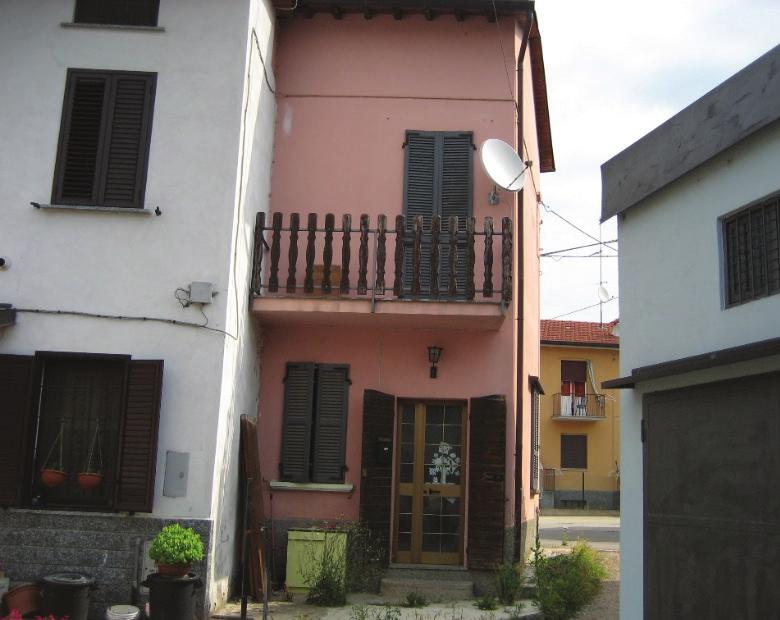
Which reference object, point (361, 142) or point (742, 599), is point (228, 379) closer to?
point (361, 142)

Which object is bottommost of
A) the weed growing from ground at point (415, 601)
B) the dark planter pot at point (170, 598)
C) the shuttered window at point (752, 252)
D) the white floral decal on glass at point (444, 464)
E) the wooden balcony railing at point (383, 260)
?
the weed growing from ground at point (415, 601)

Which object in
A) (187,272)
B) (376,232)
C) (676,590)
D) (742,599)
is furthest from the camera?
(376,232)

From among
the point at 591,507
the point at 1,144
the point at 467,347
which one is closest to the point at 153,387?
the point at 1,144

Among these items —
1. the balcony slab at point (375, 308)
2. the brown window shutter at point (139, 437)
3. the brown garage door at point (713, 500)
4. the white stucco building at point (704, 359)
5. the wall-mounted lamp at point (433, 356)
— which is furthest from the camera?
the wall-mounted lamp at point (433, 356)

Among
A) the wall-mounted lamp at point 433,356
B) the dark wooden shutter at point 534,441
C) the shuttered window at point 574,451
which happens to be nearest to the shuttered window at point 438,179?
the wall-mounted lamp at point 433,356

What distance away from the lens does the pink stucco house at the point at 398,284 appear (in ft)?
35.2

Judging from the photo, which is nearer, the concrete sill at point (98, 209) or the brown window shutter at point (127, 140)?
the concrete sill at point (98, 209)

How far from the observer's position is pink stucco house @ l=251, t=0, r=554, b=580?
10.7 m

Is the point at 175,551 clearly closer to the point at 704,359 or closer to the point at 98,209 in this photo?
the point at 98,209

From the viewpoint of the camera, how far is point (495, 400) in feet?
35.9

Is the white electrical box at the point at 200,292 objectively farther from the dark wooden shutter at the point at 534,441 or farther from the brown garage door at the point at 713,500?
the dark wooden shutter at the point at 534,441

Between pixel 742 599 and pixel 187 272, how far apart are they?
6.31 meters

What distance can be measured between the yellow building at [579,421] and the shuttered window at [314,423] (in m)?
22.0

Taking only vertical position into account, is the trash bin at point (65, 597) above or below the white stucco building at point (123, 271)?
below
